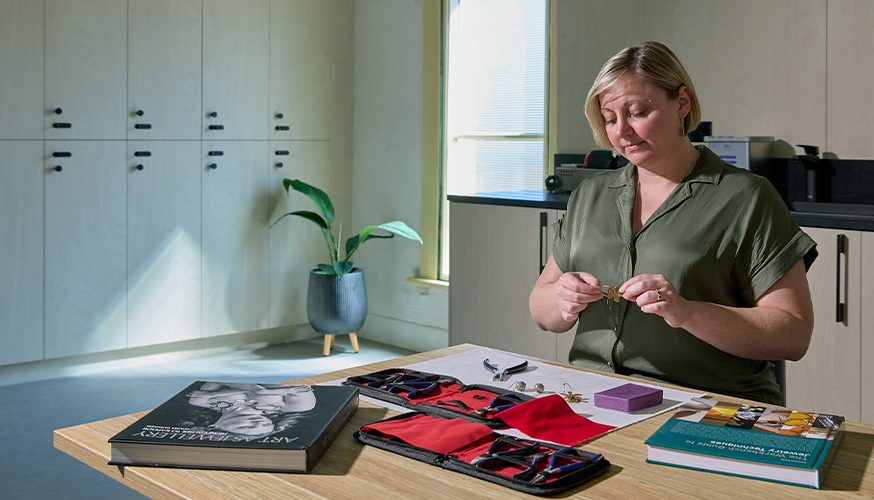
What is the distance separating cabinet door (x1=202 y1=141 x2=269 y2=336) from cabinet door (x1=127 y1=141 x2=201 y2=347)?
0.07m

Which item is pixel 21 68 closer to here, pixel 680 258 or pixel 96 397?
pixel 96 397

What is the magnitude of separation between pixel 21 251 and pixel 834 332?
147 inches

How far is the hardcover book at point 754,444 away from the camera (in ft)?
4.37

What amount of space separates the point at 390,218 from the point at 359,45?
110 centimetres

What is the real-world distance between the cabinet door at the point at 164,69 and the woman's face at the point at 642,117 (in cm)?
365

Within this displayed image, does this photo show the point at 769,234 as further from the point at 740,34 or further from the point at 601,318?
the point at 740,34

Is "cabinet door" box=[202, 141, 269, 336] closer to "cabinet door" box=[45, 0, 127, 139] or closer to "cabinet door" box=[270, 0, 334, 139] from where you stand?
"cabinet door" box=[270, 0, 334, 139]

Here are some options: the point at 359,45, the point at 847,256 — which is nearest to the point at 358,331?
the point at 359,45

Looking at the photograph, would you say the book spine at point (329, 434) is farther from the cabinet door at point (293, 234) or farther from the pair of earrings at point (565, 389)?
the cabinet door at point (293, 234)

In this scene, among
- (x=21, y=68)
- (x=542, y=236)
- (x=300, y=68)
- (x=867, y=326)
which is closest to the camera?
(x=867, y=326)

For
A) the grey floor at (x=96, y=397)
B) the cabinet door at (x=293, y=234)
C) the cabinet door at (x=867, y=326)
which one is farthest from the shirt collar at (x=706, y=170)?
the cabinet door at (x=293, y=234)

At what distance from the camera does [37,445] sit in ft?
13.1

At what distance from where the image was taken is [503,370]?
193 cm

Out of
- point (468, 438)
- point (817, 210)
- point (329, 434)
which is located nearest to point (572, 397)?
point (468, 438)
